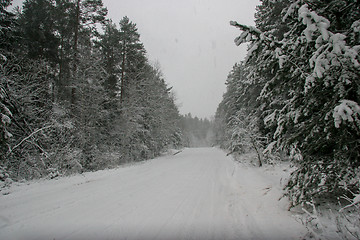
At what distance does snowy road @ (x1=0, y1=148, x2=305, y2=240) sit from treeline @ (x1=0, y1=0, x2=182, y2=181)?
3.00 metres

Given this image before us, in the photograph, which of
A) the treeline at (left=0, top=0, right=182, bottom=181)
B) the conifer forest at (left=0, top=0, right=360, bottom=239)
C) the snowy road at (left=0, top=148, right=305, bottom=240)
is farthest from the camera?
the treeline at (left=0, top=0, right=182, bottom=181)

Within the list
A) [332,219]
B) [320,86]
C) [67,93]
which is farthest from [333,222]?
[67,93]

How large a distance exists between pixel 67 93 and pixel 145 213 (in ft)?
50.7

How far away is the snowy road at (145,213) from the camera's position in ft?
11.9

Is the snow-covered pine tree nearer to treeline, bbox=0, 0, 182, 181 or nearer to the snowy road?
the snowy road

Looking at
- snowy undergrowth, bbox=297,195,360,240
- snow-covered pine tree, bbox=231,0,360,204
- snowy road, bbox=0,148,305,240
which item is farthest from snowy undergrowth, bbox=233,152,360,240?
snow-covered pine tree, bbox=231,0,360,204

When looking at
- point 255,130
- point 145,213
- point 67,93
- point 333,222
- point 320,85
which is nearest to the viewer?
point 333,222

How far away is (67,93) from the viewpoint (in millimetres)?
15641

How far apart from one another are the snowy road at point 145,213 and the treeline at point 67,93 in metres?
3.00

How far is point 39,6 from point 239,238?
2067 centimetres

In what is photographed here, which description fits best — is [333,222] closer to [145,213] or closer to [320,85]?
[320,85]

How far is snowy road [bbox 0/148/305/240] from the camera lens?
11.9ft

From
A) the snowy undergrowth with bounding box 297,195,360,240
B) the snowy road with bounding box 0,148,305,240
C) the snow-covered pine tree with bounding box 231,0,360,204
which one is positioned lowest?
the snowy road with bounding box 0,148,305,240

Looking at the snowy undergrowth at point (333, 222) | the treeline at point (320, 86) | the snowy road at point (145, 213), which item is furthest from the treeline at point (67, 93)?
the snowy undergrowth at point (333, 222)
